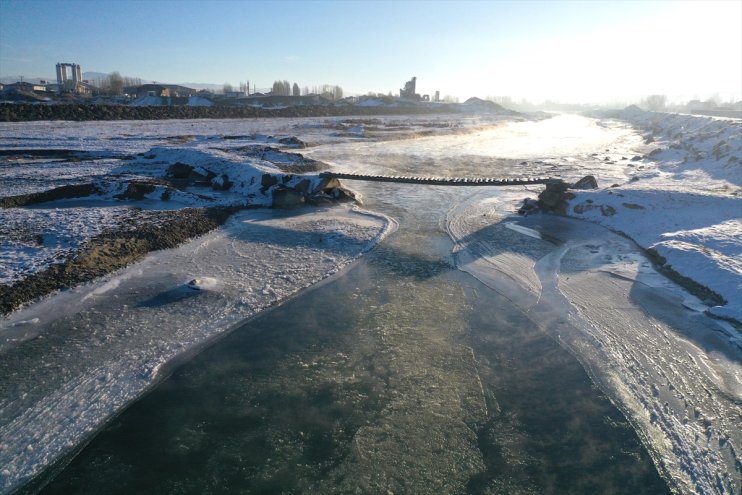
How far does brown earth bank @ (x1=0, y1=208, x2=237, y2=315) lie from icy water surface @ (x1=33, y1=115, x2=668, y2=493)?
2.70 m

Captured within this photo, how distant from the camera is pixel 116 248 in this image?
7375mm

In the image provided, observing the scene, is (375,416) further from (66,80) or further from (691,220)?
Result: (66,80)

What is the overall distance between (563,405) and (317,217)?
7.05 meters

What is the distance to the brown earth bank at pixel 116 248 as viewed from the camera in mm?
5870

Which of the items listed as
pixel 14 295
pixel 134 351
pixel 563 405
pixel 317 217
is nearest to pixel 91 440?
pixel 134 351

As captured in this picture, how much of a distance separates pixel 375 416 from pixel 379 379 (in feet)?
1.75

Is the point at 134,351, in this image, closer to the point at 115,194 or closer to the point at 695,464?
the point at 695,464

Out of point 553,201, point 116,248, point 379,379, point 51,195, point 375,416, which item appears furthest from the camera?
point 553,201

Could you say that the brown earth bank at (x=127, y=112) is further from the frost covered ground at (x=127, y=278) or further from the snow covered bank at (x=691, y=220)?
the snow covered bank at (x=691, y=220)

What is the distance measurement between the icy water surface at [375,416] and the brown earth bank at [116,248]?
2.70 m

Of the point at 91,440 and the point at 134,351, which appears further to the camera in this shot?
the point at 134,351

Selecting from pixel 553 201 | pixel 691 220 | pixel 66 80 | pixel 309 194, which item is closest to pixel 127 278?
pixel 309 194

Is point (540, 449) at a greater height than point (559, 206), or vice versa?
point (559, 206)

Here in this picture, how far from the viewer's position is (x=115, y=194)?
10391 millimetres
